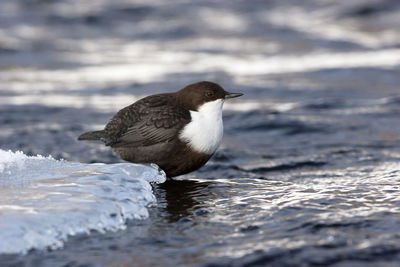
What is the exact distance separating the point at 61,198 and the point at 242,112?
492 centimetres

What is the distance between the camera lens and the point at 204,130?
192 inches

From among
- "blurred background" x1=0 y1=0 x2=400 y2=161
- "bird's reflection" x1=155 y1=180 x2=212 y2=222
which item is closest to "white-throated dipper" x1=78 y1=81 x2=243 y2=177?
"bird's reflection" x1=155 y1=180 x2=212 y2=222

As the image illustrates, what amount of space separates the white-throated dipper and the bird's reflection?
159 millimetres

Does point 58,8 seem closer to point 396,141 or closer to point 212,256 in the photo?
point 396,141

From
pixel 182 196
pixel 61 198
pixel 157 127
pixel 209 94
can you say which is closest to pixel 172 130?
pixel 157 127

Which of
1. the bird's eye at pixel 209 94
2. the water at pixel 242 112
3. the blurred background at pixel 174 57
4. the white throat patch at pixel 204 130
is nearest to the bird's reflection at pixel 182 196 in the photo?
the water at pixel 242 112

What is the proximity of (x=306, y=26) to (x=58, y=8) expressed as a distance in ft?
19.4

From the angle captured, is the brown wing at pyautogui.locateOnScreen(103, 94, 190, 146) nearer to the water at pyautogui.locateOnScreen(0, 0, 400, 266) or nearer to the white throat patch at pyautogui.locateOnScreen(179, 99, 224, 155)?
the white throat patch at pyautogui.locateOnScreen(179, 99, 224, 155)

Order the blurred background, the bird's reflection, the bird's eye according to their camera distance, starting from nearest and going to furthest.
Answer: the bird's reflection
the bird's eye
the blurred background

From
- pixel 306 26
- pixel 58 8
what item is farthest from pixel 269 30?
pixel 58 8

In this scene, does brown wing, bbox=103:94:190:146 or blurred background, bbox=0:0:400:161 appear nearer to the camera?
brown wing, bbox=103:94:190:146

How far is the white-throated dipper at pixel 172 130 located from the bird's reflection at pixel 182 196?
0.52 ft

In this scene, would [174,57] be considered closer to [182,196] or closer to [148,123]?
Answer: [148,123]

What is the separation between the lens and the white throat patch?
15.9 ft
